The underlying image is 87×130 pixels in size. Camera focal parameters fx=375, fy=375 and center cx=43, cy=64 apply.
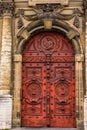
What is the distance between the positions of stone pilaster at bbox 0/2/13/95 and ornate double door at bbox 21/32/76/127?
25.1 inches

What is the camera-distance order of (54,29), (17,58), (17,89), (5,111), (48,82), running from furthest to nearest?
(54,29)
(48,82)
(17,58)
(17,89)
(5,111)

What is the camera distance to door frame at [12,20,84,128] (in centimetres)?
1220

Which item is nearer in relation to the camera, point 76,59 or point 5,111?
point 5,111

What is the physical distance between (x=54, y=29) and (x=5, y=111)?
3234mm

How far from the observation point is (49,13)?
12.7m

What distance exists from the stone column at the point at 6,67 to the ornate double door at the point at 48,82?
2.06 ft

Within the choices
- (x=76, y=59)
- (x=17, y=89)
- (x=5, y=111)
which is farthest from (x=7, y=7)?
(x=5, y=111)

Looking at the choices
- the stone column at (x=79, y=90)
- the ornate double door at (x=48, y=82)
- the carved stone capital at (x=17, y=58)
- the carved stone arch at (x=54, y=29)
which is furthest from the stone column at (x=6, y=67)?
the stone column at (x=79, y=90)

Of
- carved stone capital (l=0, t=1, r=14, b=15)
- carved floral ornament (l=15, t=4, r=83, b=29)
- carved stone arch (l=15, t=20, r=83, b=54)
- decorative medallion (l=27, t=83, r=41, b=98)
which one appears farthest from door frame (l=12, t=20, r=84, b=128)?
carved stone capital (l=0, t=1, r=14, b=15)

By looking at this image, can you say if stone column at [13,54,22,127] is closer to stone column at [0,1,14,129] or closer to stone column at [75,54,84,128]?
stone column at [0,1,14,129]

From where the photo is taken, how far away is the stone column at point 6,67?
11969mm

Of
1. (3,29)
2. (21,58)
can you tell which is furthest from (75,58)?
(3,29)


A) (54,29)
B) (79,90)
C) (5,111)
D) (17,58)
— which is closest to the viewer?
(5,111)

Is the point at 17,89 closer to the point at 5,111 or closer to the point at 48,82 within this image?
the point at 5,111
